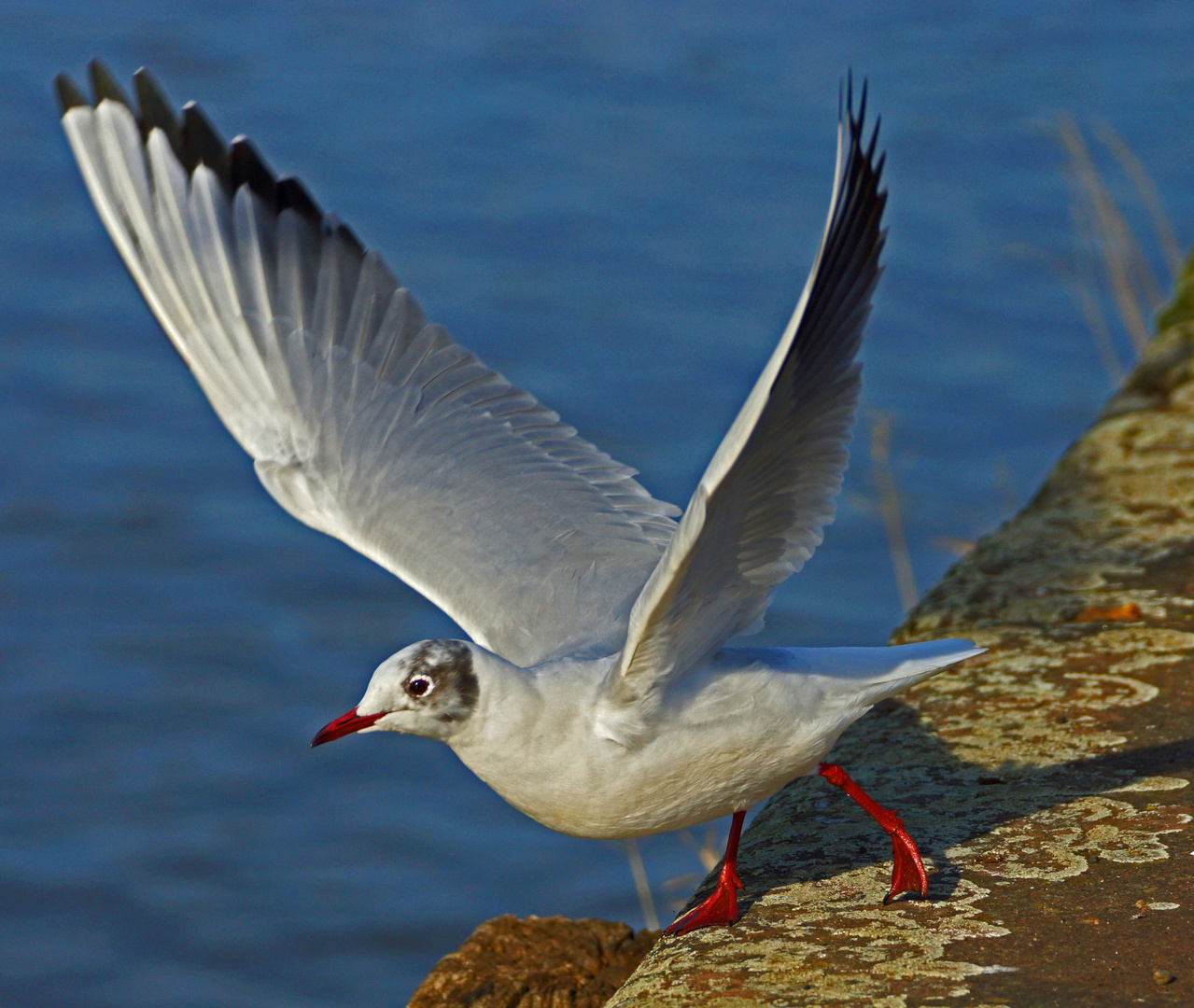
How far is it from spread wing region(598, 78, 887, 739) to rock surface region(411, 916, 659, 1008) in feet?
2.22

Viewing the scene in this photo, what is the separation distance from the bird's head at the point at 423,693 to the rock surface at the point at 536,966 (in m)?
0.59

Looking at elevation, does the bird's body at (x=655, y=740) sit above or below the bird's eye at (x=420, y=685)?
below

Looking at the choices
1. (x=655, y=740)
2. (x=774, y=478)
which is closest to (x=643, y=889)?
(x=655, y=740)

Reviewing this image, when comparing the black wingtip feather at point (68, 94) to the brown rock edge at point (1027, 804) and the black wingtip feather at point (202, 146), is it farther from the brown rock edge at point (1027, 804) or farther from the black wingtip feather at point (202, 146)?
the brown rock edge at point (1027, 804)

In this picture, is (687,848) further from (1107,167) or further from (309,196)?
(1107,167)

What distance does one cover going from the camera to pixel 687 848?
5949mm

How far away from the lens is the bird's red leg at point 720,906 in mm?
2908

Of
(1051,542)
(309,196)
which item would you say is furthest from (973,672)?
A: (309,196)

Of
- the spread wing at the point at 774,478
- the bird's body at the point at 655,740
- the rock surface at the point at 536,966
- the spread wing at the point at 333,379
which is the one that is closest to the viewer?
the spread wing at the point at 774,478

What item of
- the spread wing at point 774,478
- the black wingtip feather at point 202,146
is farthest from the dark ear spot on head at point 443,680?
the black wingtip feather at point 202,146

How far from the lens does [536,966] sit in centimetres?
340

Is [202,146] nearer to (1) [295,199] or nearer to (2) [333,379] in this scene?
(1) [295,199]

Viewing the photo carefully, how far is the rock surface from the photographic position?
10.9 feet

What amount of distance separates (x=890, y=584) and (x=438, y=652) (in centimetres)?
432
